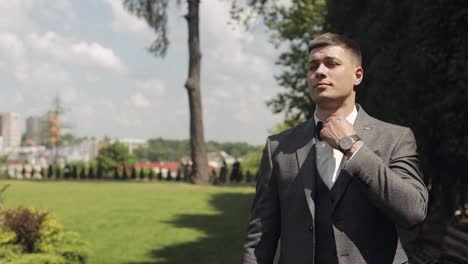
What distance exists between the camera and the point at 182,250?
1147 cm

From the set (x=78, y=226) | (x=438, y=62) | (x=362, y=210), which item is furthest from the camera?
(x=78, y=226)

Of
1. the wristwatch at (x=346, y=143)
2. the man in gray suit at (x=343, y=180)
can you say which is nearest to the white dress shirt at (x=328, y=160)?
the man in gray suit at (x=343, y=180)

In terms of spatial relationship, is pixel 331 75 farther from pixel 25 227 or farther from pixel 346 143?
pixel 25 227

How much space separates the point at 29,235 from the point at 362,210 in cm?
685

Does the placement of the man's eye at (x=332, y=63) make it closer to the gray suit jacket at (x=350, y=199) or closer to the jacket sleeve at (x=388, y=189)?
the gray suit jacket at (x=350, y=199)

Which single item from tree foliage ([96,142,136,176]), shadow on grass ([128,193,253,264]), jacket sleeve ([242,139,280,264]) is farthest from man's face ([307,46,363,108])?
tree foliage ([96,142,136,176])

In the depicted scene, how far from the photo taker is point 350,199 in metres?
2.78

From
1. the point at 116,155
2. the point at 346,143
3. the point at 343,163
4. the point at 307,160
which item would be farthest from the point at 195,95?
the point at 116,155

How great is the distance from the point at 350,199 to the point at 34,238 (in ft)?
22.4

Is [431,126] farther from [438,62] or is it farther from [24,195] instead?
[24,195]

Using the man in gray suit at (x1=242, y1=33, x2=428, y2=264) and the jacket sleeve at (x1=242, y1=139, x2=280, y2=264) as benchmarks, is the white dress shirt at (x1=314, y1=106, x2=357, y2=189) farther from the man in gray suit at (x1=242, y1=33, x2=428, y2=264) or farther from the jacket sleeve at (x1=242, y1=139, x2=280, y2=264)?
the jacket sleeve at (x1=242, y1=139, x2=280, y2=264)

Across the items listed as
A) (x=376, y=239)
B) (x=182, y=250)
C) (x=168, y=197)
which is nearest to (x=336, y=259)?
(x=376, y=239)

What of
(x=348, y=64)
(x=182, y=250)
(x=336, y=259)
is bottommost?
(x=182, y=250)

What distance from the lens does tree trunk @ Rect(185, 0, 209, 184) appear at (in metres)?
32.6
